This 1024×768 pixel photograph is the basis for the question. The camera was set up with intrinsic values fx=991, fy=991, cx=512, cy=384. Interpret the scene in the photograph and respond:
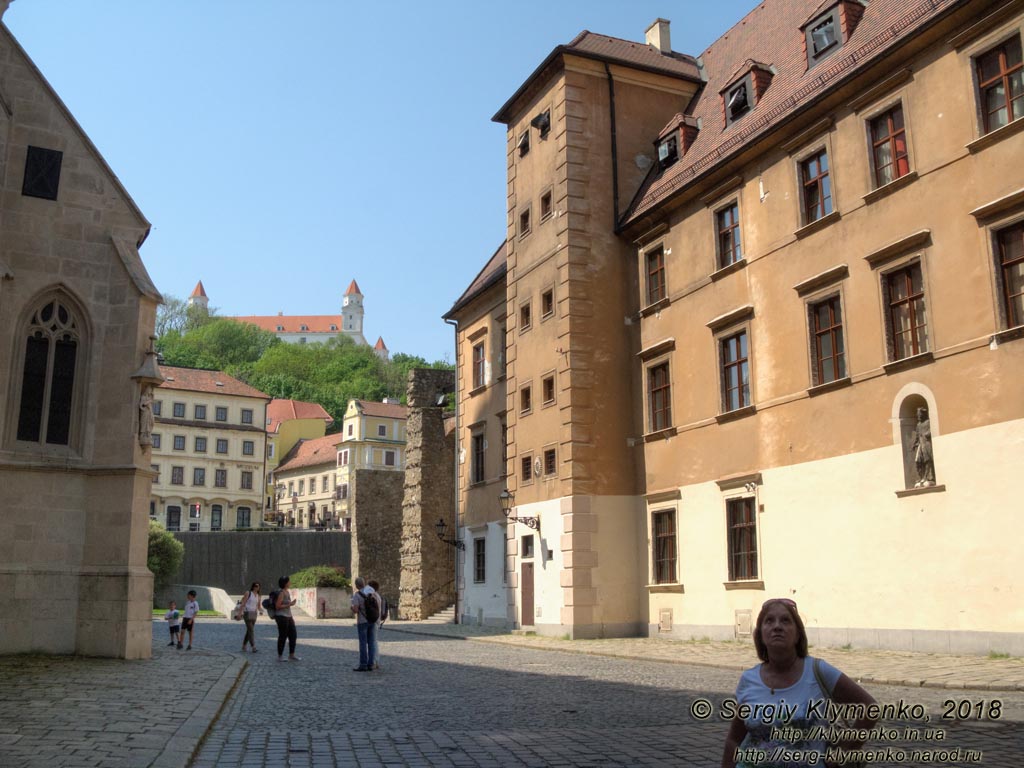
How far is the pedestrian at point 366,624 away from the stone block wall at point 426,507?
2101 cm

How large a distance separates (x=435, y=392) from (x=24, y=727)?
33.6 metres

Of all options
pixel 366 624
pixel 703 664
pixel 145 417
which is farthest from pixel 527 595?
pixel 145 417

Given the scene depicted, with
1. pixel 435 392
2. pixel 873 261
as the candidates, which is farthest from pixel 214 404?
pixel 873 261

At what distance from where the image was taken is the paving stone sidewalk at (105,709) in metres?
7.59

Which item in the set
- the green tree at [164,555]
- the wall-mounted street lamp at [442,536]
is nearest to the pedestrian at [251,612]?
the wall-mounted street lamp at [442,536]

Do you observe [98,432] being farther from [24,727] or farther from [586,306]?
[586,306]

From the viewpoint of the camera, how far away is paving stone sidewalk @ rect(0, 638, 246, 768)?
7.59m

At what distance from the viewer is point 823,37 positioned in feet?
74.3

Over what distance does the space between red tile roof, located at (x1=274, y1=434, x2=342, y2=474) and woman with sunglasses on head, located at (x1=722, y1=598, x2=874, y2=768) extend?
101 meters

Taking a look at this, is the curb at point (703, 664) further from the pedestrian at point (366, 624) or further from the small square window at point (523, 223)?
the small square window at point (523, 223)

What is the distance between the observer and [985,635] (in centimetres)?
1602

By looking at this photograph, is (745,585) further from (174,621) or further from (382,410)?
(382,410)

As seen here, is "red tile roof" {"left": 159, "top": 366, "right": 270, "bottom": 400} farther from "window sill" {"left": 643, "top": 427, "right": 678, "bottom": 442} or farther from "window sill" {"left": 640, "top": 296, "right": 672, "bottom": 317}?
"window sill" {"left": 643, "top": 427, "right": 678, "bottom": 442}

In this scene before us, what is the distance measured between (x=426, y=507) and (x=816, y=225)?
23.2m
